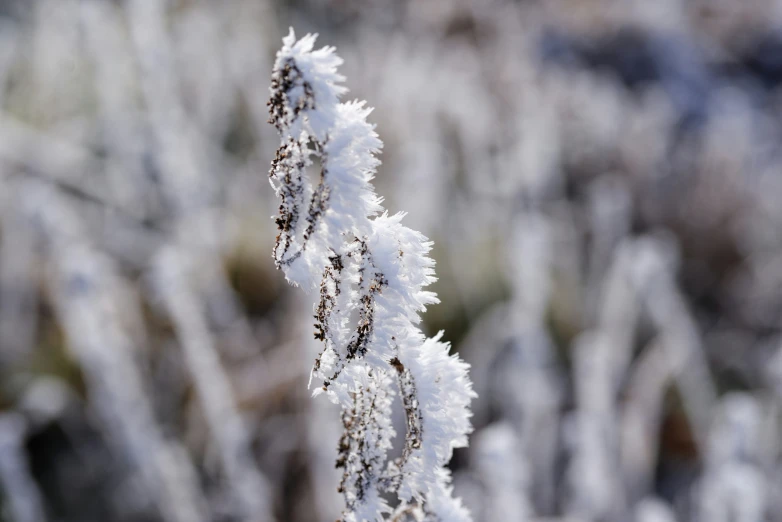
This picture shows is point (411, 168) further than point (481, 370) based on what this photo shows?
Yes

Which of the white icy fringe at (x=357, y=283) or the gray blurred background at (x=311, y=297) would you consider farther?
the gray blurred background at (x=311, y=297)

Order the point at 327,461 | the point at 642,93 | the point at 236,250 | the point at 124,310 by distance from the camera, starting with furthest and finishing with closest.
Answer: the point at 642,93 < the point at 236,250 < the point at 124,310 < the point at 327,461

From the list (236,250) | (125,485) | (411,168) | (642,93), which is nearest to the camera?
(125,485)

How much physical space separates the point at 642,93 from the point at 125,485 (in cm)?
310

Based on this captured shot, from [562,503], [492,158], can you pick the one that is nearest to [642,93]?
[492,158]

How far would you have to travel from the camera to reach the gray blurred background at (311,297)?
83cm

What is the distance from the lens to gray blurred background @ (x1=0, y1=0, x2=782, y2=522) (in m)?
0.83

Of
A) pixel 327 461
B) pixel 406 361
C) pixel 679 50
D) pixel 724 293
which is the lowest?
pixel 406 361

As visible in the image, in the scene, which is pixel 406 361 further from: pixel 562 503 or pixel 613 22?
pixel 613 22

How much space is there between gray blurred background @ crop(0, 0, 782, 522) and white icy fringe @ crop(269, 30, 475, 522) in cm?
24

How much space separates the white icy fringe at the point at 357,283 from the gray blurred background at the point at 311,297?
0.24m

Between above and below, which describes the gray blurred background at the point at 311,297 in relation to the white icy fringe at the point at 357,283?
above

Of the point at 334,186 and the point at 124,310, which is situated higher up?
the point at 124,310

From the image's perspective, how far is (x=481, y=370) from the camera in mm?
1131
